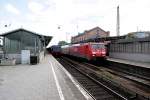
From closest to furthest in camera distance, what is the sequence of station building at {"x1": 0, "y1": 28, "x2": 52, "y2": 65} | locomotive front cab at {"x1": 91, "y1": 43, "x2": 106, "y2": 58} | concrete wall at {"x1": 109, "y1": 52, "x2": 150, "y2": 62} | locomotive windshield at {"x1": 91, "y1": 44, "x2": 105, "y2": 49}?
station building at {"x1": 0, "y1": 28, "x2": 52, "y2": 65} → concrete wall at {"x1": 109, "y1": 52, "x2": 150, "y2": 62} → locomotive front cab at {"x1": 91, "y1": 43, "x2": 106, "y2": 58} → locomotive windshield at {"x1": 91, "y1": 44, "x2": 105, "y2": 49}

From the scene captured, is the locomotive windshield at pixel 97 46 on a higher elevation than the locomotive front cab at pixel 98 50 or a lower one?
higher

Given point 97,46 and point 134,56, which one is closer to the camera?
point 97,46

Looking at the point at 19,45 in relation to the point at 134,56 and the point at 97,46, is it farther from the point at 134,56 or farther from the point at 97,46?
the point at 134,56

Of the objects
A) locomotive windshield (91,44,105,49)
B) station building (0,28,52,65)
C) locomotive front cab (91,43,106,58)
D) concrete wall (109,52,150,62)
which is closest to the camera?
station building (0,28,52,65)

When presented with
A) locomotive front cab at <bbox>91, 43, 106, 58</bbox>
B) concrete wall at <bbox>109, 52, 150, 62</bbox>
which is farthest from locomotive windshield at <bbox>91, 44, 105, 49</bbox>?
concrete wall at <bbox>109, 52, 150, 62</bbox>

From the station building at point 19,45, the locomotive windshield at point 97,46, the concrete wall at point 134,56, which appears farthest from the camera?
the locomotive windshield at point 97,46

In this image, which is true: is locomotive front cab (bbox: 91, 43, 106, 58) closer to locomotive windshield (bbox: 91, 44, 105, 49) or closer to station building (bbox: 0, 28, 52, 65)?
locomotive windshield (bbox: 91, 44, 105, 49)

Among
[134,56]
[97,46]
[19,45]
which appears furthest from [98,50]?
[19,45]

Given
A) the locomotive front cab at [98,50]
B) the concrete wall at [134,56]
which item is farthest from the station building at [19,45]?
the concrete wall at [134,56]

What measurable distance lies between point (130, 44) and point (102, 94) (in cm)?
2415

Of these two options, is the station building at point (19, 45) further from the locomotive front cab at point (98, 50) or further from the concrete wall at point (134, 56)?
the concrete wall at point (134, 56)

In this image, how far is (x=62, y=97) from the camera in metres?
12.0

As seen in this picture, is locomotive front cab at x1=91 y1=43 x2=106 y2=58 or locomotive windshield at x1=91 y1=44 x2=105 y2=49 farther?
locomotive windshield at x1=91 y1=44 x2=105 y2=49

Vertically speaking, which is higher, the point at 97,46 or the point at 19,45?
the point at 19,45
